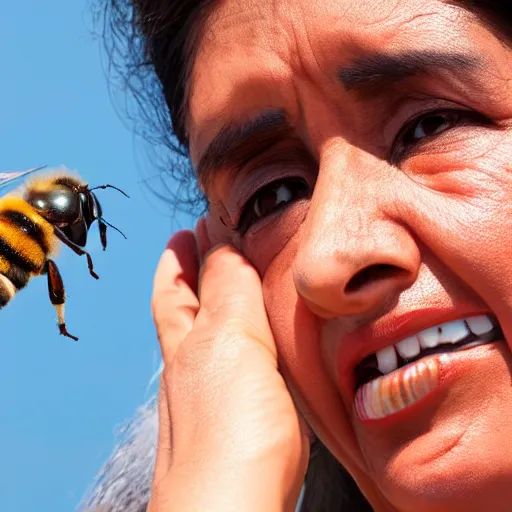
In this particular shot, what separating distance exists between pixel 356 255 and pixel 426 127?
35 centimetres

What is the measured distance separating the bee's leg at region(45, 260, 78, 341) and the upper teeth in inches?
49.1

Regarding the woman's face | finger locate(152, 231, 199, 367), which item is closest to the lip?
the woman's face

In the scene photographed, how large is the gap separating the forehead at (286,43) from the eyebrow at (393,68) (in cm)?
2

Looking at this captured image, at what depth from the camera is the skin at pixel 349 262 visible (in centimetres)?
161

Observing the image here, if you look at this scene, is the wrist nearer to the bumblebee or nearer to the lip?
the lip

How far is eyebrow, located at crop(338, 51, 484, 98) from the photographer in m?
1.70

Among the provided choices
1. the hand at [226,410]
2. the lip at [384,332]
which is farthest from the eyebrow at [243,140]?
the lip at [384,332]

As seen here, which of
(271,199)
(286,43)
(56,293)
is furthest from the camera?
(56,293)

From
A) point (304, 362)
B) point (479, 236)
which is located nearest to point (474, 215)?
point (479, 236)

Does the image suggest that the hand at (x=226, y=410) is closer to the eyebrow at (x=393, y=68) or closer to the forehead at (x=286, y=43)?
the forehead at (x=286, y=43)

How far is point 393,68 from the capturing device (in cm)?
173

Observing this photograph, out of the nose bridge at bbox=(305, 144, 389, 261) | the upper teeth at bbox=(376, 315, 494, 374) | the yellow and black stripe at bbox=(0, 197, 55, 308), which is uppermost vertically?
the yellow and black stripe at bbox=(0, 197, 55, 308)

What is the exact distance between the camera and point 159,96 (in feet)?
9.26

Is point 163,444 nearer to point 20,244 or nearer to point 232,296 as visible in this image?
point 232,296
